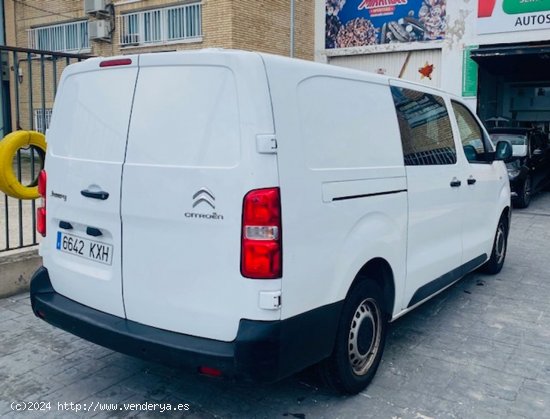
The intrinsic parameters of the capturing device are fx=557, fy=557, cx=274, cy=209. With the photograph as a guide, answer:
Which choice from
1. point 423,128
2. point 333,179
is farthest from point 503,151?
point 333,179

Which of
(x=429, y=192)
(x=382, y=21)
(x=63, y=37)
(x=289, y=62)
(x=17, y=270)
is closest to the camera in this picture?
(x=289, y=62)

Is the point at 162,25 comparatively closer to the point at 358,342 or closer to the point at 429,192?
the point at 429,192

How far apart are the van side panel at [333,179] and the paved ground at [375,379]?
77 centimetres

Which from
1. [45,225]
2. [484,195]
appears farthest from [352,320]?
[484,195]

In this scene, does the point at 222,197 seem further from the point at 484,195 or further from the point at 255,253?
the point at 484,195

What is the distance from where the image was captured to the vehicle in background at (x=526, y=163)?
12.1 metres

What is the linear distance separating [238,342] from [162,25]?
1887 cm

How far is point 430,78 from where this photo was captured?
18234mm

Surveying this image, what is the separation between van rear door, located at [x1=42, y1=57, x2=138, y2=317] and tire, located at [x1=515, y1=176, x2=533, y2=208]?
10892 millimetres

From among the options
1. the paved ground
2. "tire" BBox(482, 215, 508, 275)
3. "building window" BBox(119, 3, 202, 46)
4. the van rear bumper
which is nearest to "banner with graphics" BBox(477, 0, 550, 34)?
"building window" BBox(119, 3, 202, 46)

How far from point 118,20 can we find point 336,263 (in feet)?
66.7

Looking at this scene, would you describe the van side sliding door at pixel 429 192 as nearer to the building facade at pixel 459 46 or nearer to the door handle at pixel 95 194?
the door handle at pixel 95 194

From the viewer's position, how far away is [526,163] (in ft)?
41.3

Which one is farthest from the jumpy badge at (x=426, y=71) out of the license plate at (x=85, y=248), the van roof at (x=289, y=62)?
the license plate at (x=85, y=248)
